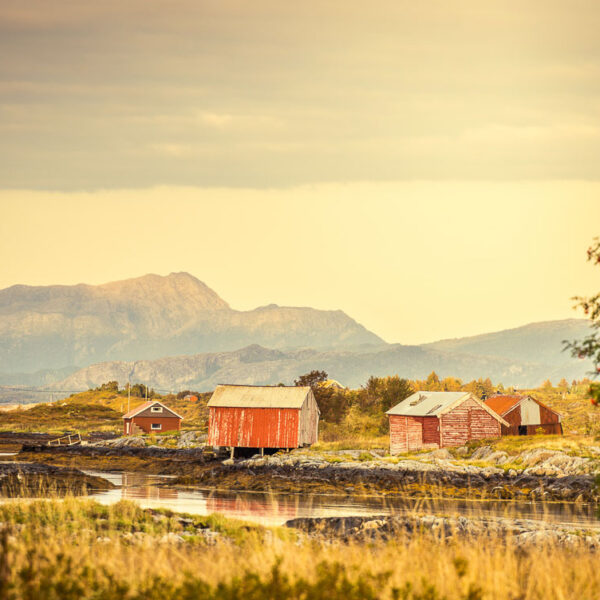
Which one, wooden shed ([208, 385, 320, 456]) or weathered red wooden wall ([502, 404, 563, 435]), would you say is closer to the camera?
wooden shed ([208, 385, 320, 456])

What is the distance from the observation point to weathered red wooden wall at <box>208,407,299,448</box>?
67.6 m

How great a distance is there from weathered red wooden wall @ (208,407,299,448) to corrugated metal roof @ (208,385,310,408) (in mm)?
407

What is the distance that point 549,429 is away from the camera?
7500 centimetres

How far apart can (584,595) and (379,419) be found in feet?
243

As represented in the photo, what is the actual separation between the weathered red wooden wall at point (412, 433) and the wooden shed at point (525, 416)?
7415 mm

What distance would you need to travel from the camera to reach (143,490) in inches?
1741

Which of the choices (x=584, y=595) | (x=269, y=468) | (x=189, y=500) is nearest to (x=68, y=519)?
(x=584, y=595)

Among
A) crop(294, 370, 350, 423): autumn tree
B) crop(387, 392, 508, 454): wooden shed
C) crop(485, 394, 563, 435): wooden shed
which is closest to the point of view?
crop(387, 392, 508, 454): wooden shed

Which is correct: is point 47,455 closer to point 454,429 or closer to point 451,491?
point 454,429

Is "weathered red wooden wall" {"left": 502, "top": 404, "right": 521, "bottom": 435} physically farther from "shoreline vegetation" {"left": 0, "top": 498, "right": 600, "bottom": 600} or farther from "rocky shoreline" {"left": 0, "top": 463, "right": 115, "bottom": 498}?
"shoreline vegetation" {"left": 0, "top": 498, "right": 600, "bottom": 600}

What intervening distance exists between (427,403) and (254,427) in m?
14.3

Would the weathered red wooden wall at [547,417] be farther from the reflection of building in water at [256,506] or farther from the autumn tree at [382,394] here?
the reflection of building in water at [256,506]

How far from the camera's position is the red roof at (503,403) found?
236ft

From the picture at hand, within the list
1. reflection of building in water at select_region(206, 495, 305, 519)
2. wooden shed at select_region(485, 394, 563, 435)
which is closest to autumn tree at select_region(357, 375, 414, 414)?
A: wooden shed at select_region(485, 394, 563, 435)
